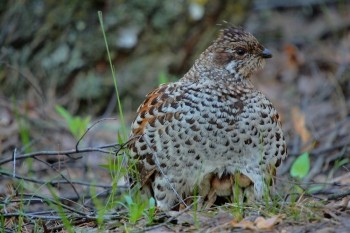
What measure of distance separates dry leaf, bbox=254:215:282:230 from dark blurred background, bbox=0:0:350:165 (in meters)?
3.15

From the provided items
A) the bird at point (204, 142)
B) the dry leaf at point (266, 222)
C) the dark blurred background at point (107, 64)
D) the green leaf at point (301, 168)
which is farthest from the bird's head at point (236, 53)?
the dark blurred background at point (107, 64)

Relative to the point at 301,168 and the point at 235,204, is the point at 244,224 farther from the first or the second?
the point at 301,168

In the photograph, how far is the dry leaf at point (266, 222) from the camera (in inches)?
165

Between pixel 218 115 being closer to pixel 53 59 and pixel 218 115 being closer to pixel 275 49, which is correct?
pixel 53 59

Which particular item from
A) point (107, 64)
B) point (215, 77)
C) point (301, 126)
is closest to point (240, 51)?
point (215, 77)

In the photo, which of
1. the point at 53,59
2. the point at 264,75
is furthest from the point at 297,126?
the point at 53,59

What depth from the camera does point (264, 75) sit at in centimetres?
994

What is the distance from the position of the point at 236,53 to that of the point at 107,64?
3.19 m

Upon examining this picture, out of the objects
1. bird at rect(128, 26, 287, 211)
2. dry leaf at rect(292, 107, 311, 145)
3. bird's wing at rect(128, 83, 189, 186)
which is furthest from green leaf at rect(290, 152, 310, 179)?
dry leaf at rect(292, 107, 311, 145)

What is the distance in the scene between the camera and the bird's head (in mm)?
5551

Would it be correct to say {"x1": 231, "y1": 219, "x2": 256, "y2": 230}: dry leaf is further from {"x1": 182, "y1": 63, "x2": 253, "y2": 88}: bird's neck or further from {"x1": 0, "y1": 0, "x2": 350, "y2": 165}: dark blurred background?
{"x1": 0, "y1": 0, "x2": 350, "y2": 165}: dark blurred background

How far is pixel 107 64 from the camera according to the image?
8555mm

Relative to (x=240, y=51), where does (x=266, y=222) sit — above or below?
below

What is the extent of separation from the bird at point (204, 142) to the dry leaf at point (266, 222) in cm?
58
